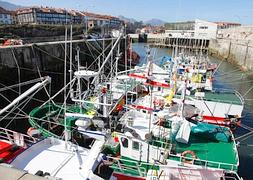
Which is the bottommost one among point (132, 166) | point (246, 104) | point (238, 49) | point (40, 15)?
point (246, 104)

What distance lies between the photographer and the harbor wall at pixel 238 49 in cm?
4084

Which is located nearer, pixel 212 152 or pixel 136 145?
pixel 136 145

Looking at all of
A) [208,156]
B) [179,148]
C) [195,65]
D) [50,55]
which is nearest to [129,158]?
[179,148]

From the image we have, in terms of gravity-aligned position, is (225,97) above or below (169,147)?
above

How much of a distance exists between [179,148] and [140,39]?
92547 mm

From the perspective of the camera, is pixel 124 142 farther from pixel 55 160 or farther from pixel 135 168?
→ pixel 55 160

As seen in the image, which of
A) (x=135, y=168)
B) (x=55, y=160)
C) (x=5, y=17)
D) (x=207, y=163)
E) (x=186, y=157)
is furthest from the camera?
(x=5, y=17)

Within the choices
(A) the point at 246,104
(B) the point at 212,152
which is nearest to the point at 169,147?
(B) the point at 212,152

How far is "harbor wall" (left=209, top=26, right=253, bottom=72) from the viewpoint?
134ft

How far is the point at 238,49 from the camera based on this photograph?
4759 centimetres

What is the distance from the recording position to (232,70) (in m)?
41.3

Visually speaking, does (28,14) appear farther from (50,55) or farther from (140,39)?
(50,55)

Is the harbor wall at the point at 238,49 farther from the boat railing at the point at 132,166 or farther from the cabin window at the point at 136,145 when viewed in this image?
the boat railing at the point at 132,166

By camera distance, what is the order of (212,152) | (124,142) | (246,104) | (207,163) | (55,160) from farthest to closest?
(246,104) → (212,152) → (124,142) → (207,163) → (55,160)
